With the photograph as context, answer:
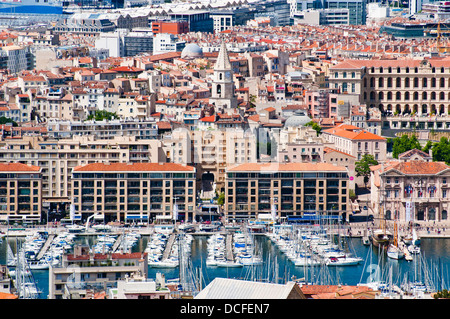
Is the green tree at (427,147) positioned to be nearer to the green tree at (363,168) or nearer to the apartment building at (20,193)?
the green tree at (363,168)

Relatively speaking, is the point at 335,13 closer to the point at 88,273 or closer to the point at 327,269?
the point at 327,269

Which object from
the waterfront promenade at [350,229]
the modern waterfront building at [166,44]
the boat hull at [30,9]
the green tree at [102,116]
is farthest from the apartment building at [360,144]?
the boat hull at [30,9]

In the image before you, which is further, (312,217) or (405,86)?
(405,86)

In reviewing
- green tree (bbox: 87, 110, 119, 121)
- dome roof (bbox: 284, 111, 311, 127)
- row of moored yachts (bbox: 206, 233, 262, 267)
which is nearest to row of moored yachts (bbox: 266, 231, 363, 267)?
row of moored yachts (bbox: 206, 233, 262, 267)

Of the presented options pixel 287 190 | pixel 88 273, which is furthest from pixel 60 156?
pixel 88 273
